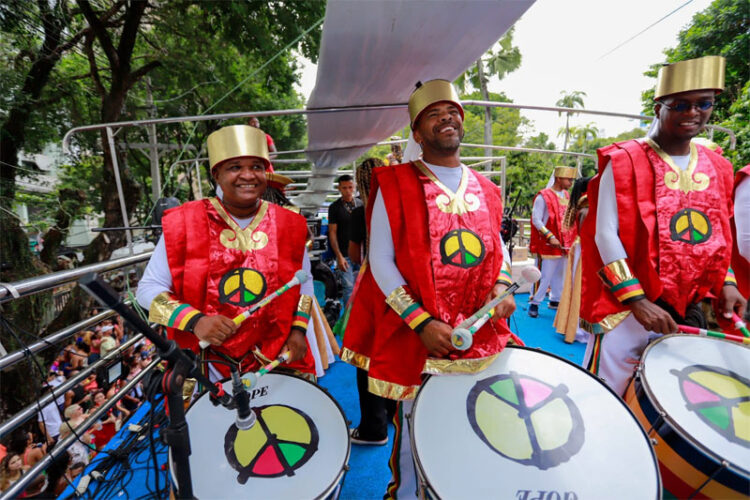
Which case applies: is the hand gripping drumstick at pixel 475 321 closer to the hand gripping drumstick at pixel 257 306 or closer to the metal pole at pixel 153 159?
the hand gripping drumstick at pixel 257 306

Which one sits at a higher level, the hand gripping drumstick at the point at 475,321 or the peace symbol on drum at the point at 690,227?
the peace symbol on drum at the point at 690,227

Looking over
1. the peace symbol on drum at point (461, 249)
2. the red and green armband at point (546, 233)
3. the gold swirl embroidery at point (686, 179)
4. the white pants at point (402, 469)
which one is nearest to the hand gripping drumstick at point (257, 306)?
the peace symbol on drum at point (461, 249)

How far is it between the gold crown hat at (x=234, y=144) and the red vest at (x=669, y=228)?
185 centimetres

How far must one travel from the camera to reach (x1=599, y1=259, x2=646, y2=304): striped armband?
5.80 feet

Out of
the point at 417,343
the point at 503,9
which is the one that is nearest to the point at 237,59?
the point at 503,9

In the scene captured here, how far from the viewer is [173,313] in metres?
1.56

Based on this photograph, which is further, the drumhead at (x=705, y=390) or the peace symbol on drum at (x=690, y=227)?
the peace symbol on drum at (x=690, y=227)

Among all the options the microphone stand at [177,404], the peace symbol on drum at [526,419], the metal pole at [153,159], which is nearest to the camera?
the microphone stand at [177,404]

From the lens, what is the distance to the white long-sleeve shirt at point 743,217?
196cm

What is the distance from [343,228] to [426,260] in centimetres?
293

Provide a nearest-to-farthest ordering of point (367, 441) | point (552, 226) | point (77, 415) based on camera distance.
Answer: point (367, 441), point (77, 415), point (552, 226)

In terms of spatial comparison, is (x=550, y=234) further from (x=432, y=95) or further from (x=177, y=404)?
(x=177, y=404)

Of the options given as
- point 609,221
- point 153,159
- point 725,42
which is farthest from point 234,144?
point 725,42

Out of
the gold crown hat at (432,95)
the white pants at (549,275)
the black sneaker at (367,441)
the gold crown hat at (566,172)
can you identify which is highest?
the gold crown hat at (432,95)
